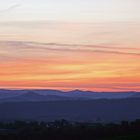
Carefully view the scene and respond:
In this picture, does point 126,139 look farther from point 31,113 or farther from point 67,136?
point 31,113

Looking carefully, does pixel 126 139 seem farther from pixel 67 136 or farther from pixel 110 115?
pixel 110 115

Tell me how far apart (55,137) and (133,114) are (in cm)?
13047

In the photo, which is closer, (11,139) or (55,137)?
(11,139)

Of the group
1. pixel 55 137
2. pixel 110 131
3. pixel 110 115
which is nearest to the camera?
pixel 55 137

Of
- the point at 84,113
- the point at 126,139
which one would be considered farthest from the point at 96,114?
the point at 126,139

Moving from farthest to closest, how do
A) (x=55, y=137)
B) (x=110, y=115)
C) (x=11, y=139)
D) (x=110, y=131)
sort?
(x=110, y=115), (x=110, y=131), (x=55, y=137), (x=11, y=139)

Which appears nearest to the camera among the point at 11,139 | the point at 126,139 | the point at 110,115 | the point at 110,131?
the point at 126,139

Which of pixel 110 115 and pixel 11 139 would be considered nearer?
pixel 11 139

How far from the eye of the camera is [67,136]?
65938 millimetres

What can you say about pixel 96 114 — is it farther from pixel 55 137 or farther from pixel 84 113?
pixel 55 137

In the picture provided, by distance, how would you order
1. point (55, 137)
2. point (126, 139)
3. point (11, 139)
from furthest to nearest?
point (55, 137) < point (11, 139) < point (126, 139)

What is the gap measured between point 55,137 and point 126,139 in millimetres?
13811

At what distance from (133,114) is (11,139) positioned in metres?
135

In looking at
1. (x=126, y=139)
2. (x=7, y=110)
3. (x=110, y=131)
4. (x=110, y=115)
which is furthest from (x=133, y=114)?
(x=126, y=139)
